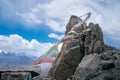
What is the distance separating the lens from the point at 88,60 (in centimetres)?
4591

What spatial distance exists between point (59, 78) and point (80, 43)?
23.0 ft

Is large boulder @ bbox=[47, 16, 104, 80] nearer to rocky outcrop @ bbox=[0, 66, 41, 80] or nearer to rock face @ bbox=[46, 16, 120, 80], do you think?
rock face @ bbox=[46, 16, 120, 80]

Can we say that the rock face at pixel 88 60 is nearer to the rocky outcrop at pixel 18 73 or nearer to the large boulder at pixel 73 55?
the large boulder at pixel 73 55

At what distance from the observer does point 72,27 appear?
7394cm

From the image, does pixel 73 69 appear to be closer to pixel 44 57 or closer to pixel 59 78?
pixel 59 78

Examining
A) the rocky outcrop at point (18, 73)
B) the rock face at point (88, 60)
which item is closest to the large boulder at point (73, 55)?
the rock face at point (88, 60)

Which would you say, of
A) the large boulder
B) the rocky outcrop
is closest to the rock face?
the large boulder

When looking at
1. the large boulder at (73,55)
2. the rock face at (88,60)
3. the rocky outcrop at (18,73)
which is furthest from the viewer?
the large boulder at (73,55)

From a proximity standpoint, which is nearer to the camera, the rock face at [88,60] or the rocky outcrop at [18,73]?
the rock face at [88,60]

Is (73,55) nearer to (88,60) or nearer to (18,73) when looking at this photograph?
(88,60)

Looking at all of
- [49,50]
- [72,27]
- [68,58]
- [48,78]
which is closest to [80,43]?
[68,58]

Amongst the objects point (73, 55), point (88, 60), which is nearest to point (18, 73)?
point (73, 55)

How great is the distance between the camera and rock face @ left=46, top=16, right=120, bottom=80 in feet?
139

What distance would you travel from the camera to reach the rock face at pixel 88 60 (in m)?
42.5
